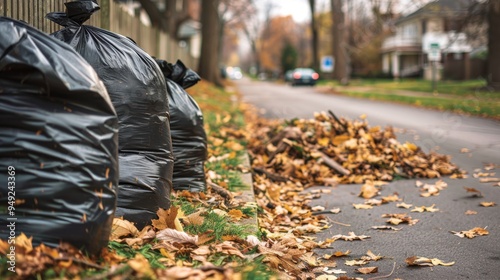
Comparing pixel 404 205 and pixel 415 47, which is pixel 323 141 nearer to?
pixel 404 205

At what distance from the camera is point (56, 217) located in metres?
2.77

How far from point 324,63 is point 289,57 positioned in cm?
2436

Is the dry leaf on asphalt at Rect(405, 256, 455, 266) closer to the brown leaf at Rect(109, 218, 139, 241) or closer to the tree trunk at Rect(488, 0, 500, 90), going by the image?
the brown leaf at Rect(109, 218, 139, 241)

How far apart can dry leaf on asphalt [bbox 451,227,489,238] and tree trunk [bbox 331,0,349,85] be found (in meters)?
39.1

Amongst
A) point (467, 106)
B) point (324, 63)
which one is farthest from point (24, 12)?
point (324, 63)

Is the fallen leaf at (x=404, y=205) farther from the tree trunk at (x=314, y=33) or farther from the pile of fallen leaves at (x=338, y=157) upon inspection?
the tree trunk at (x=314, y=33)

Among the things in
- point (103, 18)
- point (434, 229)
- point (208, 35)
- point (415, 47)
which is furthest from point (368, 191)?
point (415, 47)

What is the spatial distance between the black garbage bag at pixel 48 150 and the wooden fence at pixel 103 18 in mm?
1749

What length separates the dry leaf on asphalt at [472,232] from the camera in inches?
189

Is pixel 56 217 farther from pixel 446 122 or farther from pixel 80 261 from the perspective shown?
pixel 446 122

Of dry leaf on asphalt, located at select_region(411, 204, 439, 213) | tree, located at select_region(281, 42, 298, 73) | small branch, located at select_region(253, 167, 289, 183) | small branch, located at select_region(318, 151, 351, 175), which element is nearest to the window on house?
tree, located at select_region(281, 42, 298, 73)

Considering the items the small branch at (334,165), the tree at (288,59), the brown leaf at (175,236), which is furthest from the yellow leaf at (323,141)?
the tree at (288,59)

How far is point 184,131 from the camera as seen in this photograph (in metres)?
5.27

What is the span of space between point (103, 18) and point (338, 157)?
3.22 meters
